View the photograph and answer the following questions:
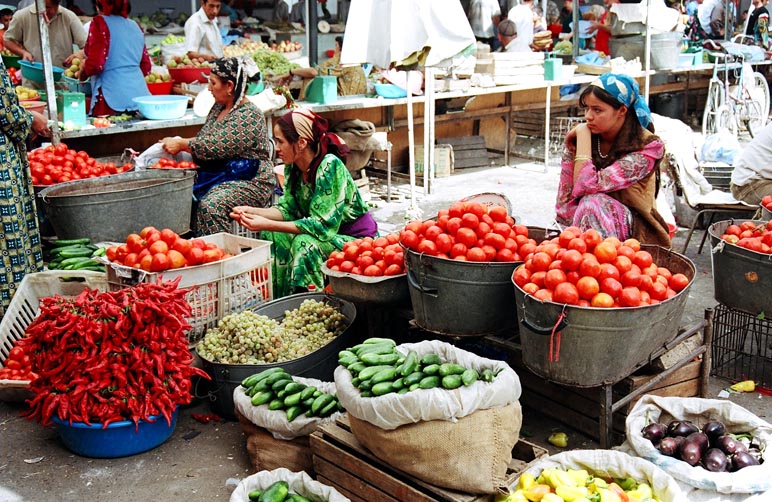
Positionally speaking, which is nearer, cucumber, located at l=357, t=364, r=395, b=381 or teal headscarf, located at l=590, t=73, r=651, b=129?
cucumber, located at l=357, t=364, r=395, b=381

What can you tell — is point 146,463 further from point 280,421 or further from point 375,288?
point 375,288

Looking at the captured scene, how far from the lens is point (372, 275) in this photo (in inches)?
170

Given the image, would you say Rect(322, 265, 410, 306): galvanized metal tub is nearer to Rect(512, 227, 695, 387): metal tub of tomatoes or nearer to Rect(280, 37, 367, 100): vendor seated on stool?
Rect(512, 227, 695, 387): metal tub of tomatoes

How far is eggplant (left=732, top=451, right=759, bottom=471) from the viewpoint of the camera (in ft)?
10.2

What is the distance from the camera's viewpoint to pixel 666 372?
3738 mm

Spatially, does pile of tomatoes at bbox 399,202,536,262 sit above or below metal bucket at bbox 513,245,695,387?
above

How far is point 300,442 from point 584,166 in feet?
7.88

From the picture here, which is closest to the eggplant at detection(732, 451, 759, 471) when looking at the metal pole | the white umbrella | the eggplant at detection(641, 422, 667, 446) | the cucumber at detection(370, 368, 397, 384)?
the eggplant at detection(641, 422, 667, 446)

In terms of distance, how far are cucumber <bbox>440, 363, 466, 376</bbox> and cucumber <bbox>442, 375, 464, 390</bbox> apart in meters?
0.03

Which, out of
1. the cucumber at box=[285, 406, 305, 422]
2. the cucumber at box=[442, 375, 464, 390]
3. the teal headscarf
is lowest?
the cucumber at box=[285, 406, 305, 422]

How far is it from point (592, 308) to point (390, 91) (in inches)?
264

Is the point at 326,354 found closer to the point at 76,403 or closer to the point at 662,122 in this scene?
the point at 76,403

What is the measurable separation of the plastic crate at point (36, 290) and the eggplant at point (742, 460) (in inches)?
141

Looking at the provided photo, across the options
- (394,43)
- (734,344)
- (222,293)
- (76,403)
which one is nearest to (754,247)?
(734,344)
